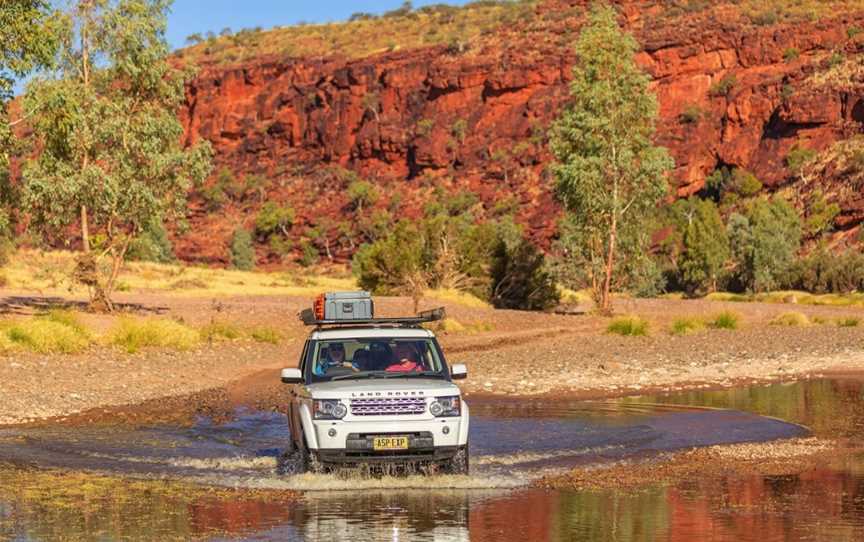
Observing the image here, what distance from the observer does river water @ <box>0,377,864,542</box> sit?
10.1 meters

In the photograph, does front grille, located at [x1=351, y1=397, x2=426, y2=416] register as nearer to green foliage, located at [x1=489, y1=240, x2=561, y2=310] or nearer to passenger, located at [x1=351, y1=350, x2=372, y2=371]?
passenger, located at [x1=351, y1=350, x2=372, y2=371]

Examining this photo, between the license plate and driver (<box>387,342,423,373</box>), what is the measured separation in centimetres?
122

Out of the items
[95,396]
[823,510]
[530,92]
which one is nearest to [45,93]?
[95,396]

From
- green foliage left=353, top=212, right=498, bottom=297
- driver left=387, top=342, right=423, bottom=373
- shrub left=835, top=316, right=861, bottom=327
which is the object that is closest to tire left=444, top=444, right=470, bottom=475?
driver left=387, top=342, right=423, bottom=373

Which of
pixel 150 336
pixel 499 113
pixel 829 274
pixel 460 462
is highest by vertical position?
pixel 499 113

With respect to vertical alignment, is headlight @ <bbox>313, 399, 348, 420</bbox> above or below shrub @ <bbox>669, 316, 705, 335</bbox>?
above

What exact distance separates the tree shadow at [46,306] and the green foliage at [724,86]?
253 ft

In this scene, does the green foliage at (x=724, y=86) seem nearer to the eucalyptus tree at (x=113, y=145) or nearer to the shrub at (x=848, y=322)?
the shrub at (x=848, y=322)

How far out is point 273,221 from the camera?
372 feet

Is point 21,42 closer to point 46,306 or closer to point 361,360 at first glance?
point 46,306

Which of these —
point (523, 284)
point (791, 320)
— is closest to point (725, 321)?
point (791, 320)

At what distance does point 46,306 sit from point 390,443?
27.0 metres

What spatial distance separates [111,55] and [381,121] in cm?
8936

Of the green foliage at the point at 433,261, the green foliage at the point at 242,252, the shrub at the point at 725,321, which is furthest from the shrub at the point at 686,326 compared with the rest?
the green foliage at the point at 242,252
